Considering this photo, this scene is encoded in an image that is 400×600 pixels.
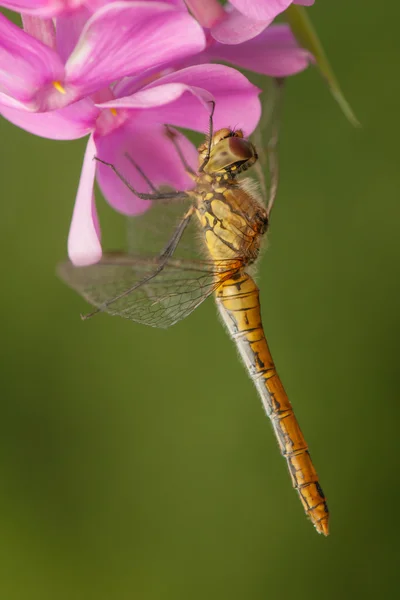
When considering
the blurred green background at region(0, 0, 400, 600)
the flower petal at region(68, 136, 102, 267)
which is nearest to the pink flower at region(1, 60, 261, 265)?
the flower petal at region(68, 136, 102, 267)

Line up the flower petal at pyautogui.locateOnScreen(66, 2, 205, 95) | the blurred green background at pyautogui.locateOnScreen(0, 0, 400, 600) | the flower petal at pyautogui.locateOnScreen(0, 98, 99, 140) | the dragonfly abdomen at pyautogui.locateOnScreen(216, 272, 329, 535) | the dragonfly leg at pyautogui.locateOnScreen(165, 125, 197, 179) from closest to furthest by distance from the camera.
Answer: the flower petal at pyautogui.locateOnScreen(66, 2, 205, 95)
the flower petal at pyautogui.locateOnScreen(0, 98, 99, 140)
the dragonfly leg at pyautogui.locateOnScreen(165, 125, 197, 179)
the dragonfly abdomen at pyautogui.locateOnScreen(216, 272, 329, 535)
the blurred green background at pyautogui.locateOnScreen(0, 0, 400, 600)

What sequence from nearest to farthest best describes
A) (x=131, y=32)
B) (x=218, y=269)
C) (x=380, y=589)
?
(x=131, y=32) < (x=218, y=269) < (x=380, y=589)

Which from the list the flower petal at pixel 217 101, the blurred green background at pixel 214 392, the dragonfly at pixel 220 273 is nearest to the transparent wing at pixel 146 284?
the dragonfly at pixel 220 273

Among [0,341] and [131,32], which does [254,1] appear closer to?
[131,32]

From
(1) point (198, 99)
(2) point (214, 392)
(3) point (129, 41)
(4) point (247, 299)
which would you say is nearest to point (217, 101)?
(1) point (198, 99)

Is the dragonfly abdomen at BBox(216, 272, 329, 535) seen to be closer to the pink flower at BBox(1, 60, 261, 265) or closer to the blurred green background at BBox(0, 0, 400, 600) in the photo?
the pink flower at BBox(1, 60, 261, 265)

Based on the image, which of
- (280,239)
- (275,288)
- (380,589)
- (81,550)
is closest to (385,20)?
(280,239)

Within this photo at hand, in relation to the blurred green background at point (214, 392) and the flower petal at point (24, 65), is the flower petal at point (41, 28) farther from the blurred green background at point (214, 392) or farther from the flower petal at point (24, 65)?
the blurred green background at point (214, 392)
